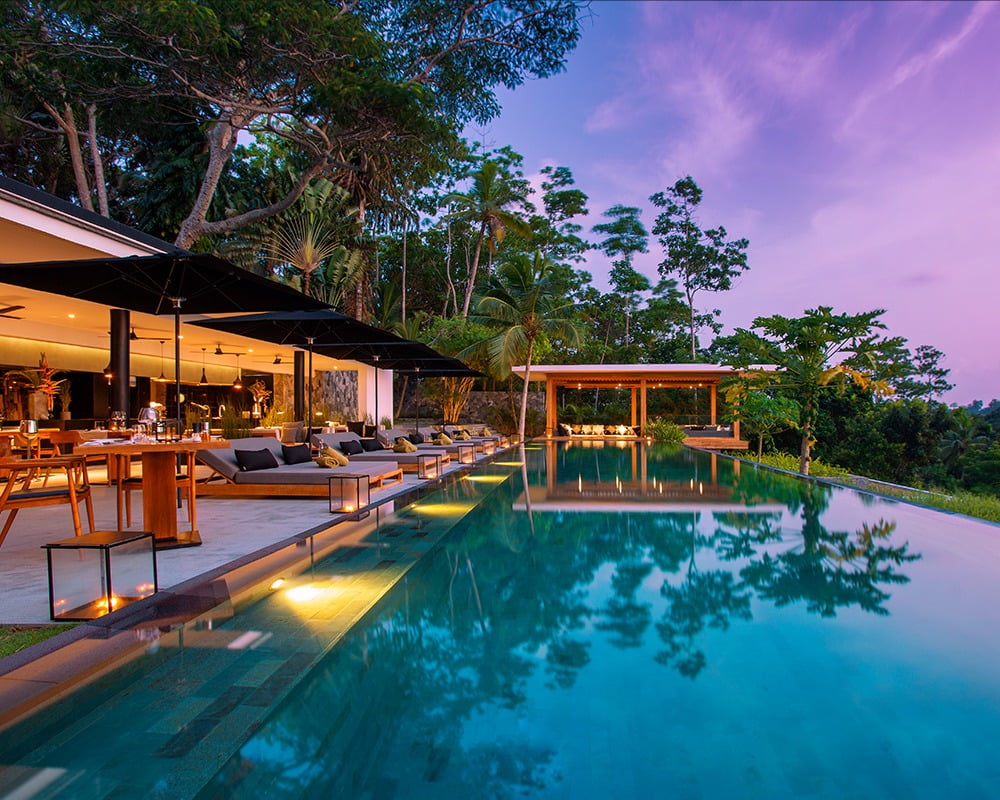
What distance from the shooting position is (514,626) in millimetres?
3578

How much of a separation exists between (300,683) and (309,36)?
10.7m

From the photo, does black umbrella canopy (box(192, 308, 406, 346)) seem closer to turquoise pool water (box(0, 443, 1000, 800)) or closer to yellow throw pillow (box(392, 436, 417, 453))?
yellow throw pillow (box(392, 436, 417, 453))

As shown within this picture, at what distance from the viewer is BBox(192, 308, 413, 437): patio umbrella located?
870 centimetres

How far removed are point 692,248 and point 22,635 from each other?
32.6 meters

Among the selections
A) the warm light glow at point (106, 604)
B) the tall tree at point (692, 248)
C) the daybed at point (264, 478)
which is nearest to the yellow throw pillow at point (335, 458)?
the daybed at point (264, 478)

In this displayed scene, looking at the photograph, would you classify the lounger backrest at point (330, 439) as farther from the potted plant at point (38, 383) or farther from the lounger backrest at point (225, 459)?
the potted plant at point (38, 383)

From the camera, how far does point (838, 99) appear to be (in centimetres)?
1670

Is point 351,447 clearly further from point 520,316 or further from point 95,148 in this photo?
point 520,316

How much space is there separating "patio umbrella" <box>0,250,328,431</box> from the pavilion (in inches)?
631

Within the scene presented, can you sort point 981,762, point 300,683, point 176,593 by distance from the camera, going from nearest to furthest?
point 981,762
point 300,683
point 176,593

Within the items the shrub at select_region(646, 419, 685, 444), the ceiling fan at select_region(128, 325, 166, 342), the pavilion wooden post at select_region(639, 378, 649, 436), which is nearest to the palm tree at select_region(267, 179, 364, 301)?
the ceiling fan at select_region(128, 325, 166, 342)

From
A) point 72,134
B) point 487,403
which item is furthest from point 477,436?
point 72,134

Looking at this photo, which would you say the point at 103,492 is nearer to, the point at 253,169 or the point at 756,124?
the point at 253,169

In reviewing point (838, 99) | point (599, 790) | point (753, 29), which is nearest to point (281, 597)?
point (599, 790)
